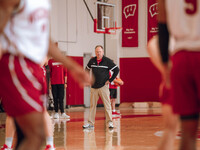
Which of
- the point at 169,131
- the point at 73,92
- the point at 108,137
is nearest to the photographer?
the point at 169,131

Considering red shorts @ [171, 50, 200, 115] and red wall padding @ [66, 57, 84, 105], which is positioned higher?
red shorts @ [171, 50, 200, 115]

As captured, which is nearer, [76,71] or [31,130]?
[31,130]

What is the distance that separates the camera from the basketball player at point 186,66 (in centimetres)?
252

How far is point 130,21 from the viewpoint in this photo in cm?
1962

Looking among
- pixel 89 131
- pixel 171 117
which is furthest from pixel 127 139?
pixel 171 117

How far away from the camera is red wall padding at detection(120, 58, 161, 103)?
19500 millimetres

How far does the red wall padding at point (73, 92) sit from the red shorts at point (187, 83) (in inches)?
599

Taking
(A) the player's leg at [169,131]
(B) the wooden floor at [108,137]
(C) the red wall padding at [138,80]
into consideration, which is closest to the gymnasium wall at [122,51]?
(C) the red wall padding at [138,80]

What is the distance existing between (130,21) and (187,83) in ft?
56.8

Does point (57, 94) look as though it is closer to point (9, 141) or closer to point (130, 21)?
point (9, 141)

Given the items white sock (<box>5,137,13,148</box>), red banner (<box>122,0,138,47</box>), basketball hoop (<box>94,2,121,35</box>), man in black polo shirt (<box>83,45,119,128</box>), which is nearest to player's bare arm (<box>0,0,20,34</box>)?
white sock (<box>5,137,13,148</box>)

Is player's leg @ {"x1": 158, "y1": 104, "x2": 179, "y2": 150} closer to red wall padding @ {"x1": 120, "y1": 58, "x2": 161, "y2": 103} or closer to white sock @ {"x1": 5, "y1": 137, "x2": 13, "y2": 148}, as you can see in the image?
white sock @ {"x1": 5, "y1": 137, "x2": 13, "y2": 148}

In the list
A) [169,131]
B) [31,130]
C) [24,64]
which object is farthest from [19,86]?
[169,131]

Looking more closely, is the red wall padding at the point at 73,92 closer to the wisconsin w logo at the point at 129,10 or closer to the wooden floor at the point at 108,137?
the wisconsin w logo at the point at 129,10
